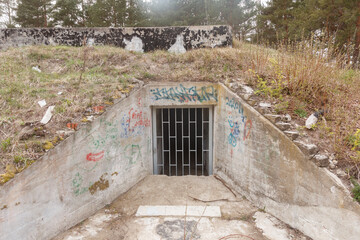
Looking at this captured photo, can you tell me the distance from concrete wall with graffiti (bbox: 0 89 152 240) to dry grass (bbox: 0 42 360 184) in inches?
11.3

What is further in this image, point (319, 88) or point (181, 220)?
point (319, 88)

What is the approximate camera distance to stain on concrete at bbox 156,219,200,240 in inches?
158

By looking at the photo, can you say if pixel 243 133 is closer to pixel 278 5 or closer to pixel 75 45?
pixel 75 45

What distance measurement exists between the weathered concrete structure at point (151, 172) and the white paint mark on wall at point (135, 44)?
10.4ft

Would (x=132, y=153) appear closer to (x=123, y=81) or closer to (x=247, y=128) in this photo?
(x=123, y=81)

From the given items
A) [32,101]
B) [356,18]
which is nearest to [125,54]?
[32,101]

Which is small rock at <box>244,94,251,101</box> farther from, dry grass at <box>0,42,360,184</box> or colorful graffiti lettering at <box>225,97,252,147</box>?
dry grass at <box>0,42,360,184</box>

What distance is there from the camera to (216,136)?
5.98 meters

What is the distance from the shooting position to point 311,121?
13.9ft

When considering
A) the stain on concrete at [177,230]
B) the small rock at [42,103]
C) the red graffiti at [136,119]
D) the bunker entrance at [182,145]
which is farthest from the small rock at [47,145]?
the bunker entrance at [182,145]

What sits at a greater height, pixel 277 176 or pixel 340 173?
pixel 340 173

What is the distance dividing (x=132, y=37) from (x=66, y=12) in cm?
1036

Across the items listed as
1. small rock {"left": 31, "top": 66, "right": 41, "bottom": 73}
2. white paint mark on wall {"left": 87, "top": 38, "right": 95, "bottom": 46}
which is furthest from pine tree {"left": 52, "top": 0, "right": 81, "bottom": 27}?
small rock {"left": 31, "top": 66, "right": 41, "bottom": 73}

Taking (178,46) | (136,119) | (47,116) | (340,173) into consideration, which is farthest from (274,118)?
(178,46)
